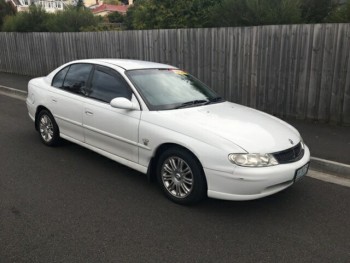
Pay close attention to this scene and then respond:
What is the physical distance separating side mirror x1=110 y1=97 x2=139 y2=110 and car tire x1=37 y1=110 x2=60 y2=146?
5.93 feet

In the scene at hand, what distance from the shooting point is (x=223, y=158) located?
3852 mm

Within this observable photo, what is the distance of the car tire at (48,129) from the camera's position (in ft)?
19.9

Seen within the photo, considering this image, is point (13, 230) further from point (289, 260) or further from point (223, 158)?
point (289, 260)

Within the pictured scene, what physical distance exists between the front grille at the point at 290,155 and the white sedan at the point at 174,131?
11 millimetres

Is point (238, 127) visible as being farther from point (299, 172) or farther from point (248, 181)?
point (299, 172)

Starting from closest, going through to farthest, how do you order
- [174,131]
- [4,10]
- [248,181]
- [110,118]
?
[248,181] < [174,131] < [110,118] < [4,10]

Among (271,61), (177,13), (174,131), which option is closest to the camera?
(174,131)

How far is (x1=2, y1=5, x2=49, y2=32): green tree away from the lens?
55.2 ft

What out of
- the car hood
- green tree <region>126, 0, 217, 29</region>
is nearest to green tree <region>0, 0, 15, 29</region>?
green tree <region>126, 0, 217, 29</region>

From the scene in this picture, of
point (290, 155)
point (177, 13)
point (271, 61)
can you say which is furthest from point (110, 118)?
point (177, 13)

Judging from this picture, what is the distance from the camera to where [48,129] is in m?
6.21

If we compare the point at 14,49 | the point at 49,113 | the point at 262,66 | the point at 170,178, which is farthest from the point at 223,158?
the point at 14,49

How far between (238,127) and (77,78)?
2753 mm

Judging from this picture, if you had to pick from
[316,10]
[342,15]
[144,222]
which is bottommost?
[144,222]
